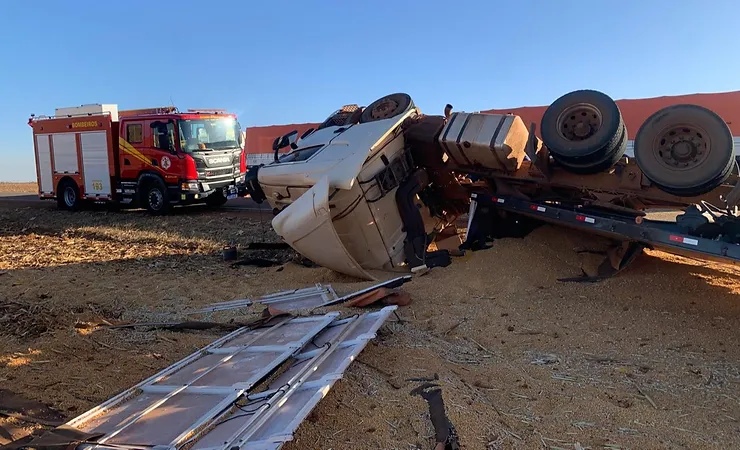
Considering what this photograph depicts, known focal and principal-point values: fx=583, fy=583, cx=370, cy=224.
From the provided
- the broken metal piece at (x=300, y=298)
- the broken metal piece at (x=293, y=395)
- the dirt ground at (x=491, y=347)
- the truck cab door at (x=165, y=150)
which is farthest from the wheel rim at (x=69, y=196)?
the broken metal piece at (x=293, y=395)

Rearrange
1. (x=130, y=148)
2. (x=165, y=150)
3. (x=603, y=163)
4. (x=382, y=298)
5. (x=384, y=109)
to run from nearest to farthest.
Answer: (x=382, y=298) < (x=603, y=163) < (x=384, y=109) < (x=165, y=150) < (x=130, y=148)

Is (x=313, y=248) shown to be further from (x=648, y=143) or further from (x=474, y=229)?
(x=648, y=143)

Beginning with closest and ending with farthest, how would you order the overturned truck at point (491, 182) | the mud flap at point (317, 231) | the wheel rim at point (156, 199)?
the overturned truck at point (491, 182) → the mud flap at point (317, 231) → the wheel rim at point (156, 199)

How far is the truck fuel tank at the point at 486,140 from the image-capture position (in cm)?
622

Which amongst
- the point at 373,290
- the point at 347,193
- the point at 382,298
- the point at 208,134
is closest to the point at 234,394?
the point at 382,298

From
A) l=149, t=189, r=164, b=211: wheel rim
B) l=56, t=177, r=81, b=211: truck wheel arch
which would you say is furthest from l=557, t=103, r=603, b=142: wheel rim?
l=56, t=177, r=81, b=211: truck wheel arch

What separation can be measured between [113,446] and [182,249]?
24.6 ft

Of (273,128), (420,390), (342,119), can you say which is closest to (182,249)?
(342,119)

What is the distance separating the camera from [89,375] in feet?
13.8

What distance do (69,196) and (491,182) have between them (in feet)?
48.1

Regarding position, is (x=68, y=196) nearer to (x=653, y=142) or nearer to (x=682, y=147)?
(x=653, y=142)

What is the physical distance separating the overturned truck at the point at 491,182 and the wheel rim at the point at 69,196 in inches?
472

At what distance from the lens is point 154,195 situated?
1505cm

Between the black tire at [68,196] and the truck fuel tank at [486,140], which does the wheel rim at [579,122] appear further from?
the black tire at [68,196]
